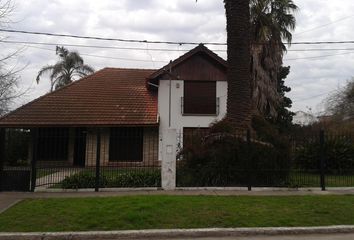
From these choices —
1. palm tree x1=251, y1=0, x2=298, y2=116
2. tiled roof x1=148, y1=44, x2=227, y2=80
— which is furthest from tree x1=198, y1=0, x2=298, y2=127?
tiled roof x1=148, y1=44, x2=227, y2=80

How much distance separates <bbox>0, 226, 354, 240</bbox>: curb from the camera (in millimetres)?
8305

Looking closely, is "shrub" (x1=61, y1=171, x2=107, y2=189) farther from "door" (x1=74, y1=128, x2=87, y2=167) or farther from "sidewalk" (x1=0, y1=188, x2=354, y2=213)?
"door" (x1=74, y1=128, x2=87, y2=167)

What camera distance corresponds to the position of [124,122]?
24.1 meters

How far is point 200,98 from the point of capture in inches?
1016

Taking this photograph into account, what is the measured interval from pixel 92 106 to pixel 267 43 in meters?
11.1

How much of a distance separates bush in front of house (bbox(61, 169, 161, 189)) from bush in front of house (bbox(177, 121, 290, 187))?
2.75ft

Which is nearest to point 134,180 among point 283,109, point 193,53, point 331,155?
point 331,155

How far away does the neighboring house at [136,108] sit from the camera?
2394cm

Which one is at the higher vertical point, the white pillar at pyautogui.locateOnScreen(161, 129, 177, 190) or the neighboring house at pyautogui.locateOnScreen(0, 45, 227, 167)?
the neighboring house at pyautogui.locateOnScreen(0, 45, 227, 167)

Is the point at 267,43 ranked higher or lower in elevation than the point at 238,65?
higher

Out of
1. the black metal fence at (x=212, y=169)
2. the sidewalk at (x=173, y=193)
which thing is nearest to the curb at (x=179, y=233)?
the sidewalk at (x=173, y=193)

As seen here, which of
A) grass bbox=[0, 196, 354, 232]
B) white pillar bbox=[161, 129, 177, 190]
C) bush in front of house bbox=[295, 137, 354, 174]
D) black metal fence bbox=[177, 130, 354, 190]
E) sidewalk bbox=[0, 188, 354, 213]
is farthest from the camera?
bush in front of house bbox=[295, 137, 354, 174]

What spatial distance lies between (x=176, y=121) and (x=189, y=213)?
15.7 meters

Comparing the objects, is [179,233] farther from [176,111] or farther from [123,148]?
[176,111]
